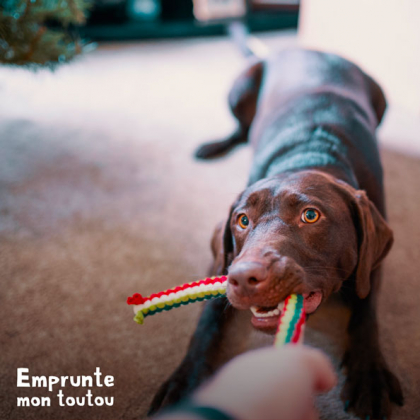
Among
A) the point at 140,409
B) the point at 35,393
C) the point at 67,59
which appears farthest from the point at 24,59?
the point at 140,409

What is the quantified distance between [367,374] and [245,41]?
13.5ft

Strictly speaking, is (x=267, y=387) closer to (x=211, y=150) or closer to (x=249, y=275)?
(x=249, y=275)

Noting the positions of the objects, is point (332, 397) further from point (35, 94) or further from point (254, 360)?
point (35, 94)

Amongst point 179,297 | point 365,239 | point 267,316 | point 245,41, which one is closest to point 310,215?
point 365,239

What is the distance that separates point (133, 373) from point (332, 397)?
705 millimetres

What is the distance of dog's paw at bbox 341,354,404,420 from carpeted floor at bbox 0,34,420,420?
46 millimetres

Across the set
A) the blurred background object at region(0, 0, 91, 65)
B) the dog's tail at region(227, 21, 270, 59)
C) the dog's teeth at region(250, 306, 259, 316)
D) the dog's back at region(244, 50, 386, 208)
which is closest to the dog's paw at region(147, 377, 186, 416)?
the dog's teeth at region(250, 306, 259, 316)

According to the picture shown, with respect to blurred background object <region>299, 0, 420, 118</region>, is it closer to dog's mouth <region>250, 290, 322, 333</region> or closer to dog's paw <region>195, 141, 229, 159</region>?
dog's paw <region>195, 141, 229, 159</region>

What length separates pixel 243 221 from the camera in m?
1.41

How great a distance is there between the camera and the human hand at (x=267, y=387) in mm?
542

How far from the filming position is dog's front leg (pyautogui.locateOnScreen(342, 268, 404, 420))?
1295 millimetres

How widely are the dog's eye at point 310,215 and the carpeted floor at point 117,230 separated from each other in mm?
552

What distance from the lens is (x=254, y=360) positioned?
60 centimetres

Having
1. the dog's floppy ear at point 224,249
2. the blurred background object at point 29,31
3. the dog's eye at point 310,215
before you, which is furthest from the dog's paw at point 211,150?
the dog's eye at point 310,215
